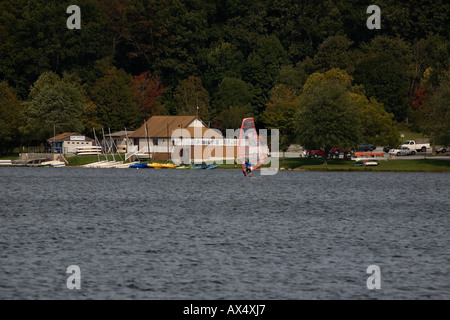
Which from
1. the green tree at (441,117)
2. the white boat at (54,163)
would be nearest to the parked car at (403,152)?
the green tree at (441,117)

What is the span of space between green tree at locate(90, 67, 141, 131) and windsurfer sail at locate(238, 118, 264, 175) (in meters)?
62.7

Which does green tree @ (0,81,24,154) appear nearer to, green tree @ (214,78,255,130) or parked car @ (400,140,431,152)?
green tree @ (214,78,255,130)

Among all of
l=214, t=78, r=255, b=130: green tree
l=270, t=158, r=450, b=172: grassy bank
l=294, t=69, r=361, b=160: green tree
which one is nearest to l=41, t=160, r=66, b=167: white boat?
l=214, t=78, r=255, b=130: green tree

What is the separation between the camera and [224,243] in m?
50.9

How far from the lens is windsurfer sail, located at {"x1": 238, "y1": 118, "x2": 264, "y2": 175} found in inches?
4375

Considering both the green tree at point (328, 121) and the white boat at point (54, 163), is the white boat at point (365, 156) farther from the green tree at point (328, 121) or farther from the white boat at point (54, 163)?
the white boat at point (54, 163)

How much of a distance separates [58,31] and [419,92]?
91168 mm

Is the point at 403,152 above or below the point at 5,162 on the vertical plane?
above

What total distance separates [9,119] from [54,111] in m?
9.85

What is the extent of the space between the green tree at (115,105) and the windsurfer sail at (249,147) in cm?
6267

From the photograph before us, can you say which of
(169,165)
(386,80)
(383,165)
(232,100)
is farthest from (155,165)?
(386,80)

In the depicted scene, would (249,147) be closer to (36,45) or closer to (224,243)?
(224,243)
